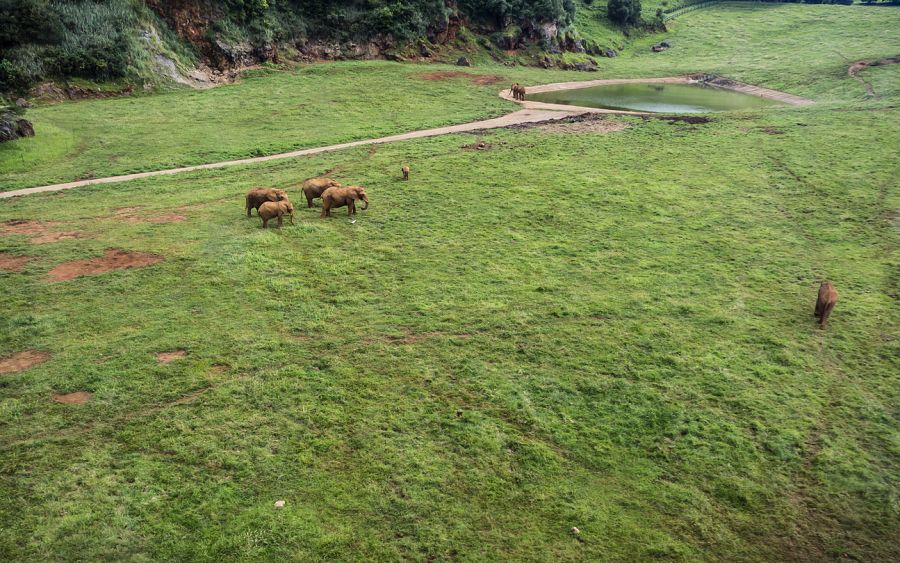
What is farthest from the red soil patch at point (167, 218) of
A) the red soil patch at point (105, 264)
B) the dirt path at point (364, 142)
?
the dirt path at point (364, 142)

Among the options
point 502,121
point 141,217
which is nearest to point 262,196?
point 141,217

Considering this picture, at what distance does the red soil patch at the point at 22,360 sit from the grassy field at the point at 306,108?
1573 centimetres

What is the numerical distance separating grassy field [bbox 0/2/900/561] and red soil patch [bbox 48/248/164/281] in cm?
39

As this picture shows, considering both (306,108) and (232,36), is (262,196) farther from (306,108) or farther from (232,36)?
(232,36)

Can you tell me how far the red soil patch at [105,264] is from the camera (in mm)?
18297

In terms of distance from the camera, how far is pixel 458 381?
1414 cm

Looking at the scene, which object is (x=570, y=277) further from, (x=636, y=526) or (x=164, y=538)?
(x=164, y=538)

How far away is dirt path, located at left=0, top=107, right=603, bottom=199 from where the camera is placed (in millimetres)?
26688

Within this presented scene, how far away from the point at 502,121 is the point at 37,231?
91.7ft

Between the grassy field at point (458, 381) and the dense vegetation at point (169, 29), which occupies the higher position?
the dense vegetation at point (169, 29)

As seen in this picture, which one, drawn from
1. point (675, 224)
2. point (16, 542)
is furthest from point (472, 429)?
point (675, 224)

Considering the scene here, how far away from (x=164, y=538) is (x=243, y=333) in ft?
20.4

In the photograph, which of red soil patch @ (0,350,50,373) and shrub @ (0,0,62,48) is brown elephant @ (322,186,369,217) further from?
shrub @ (0,0,62,48)

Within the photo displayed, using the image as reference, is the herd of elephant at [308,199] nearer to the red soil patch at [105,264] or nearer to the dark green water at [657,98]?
the red soil patch at [105,264]
